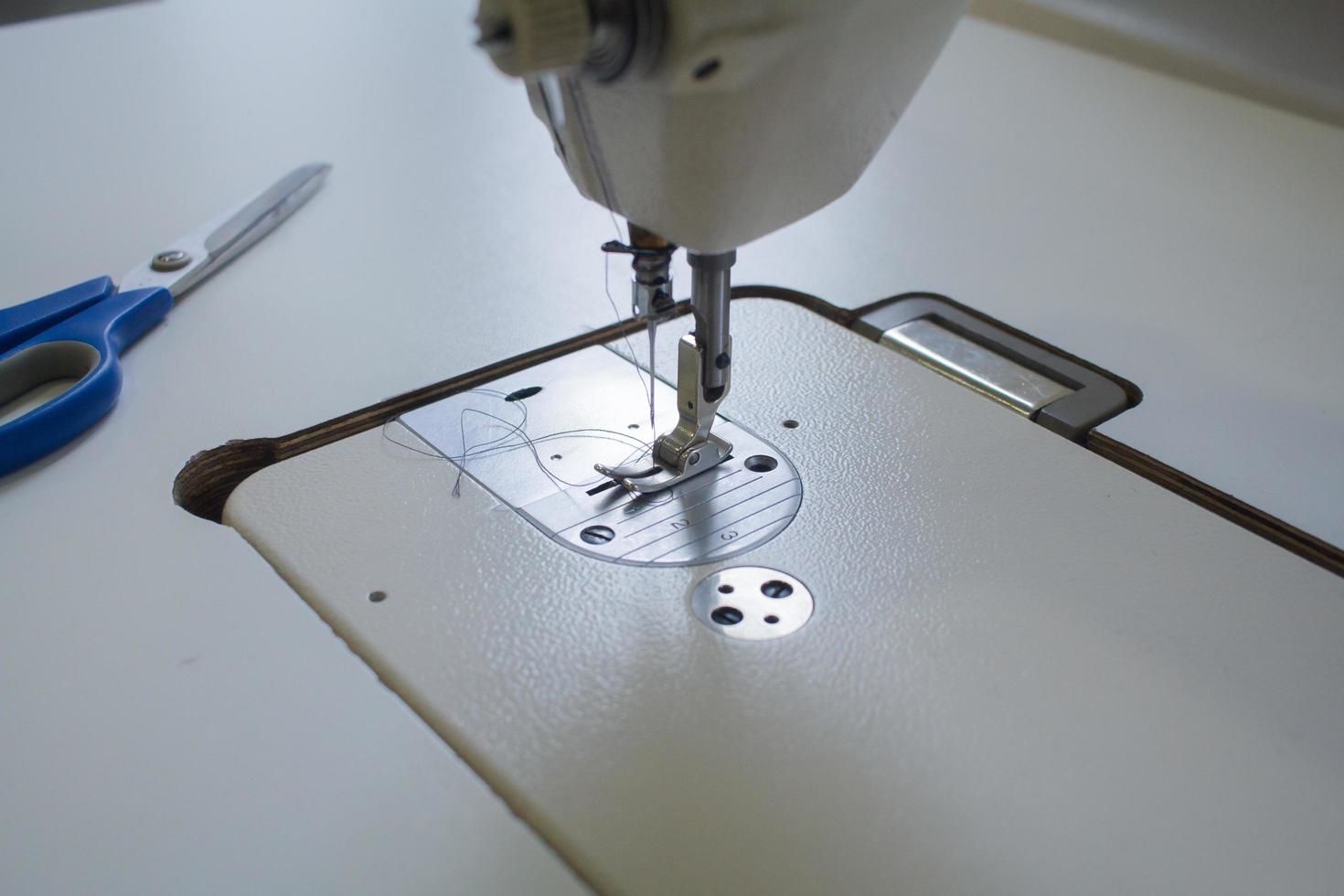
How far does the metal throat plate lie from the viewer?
782 mm

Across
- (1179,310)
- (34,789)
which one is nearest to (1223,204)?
(1179,310)

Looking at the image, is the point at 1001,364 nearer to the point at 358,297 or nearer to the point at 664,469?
the point at 664,469

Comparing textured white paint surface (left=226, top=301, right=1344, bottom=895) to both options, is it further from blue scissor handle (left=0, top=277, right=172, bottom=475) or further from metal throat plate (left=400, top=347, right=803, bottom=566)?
blue scissor handle (left=0, top=277, right=172, bottom=475)

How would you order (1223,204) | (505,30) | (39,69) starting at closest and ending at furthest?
(505,30) < (1223,204) < (39,69)

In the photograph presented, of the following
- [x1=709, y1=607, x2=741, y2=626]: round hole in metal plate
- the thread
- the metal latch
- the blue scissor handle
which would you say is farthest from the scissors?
the metal latch

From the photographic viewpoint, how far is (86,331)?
3.14 feet

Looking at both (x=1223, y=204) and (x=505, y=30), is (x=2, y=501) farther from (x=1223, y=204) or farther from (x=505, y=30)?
(x=1223, y=204)

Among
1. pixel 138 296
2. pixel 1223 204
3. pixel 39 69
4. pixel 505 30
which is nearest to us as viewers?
pixel 505 30

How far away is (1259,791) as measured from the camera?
2.01 feet

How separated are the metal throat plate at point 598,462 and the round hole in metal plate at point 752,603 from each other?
2cm

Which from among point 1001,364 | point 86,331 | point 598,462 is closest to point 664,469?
point 598,462

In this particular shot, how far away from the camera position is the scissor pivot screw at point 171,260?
3.59ft

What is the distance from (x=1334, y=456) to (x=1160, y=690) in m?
0.34

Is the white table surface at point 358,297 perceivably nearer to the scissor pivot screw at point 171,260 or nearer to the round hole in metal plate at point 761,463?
the scissor pivot screw at point 171,260
